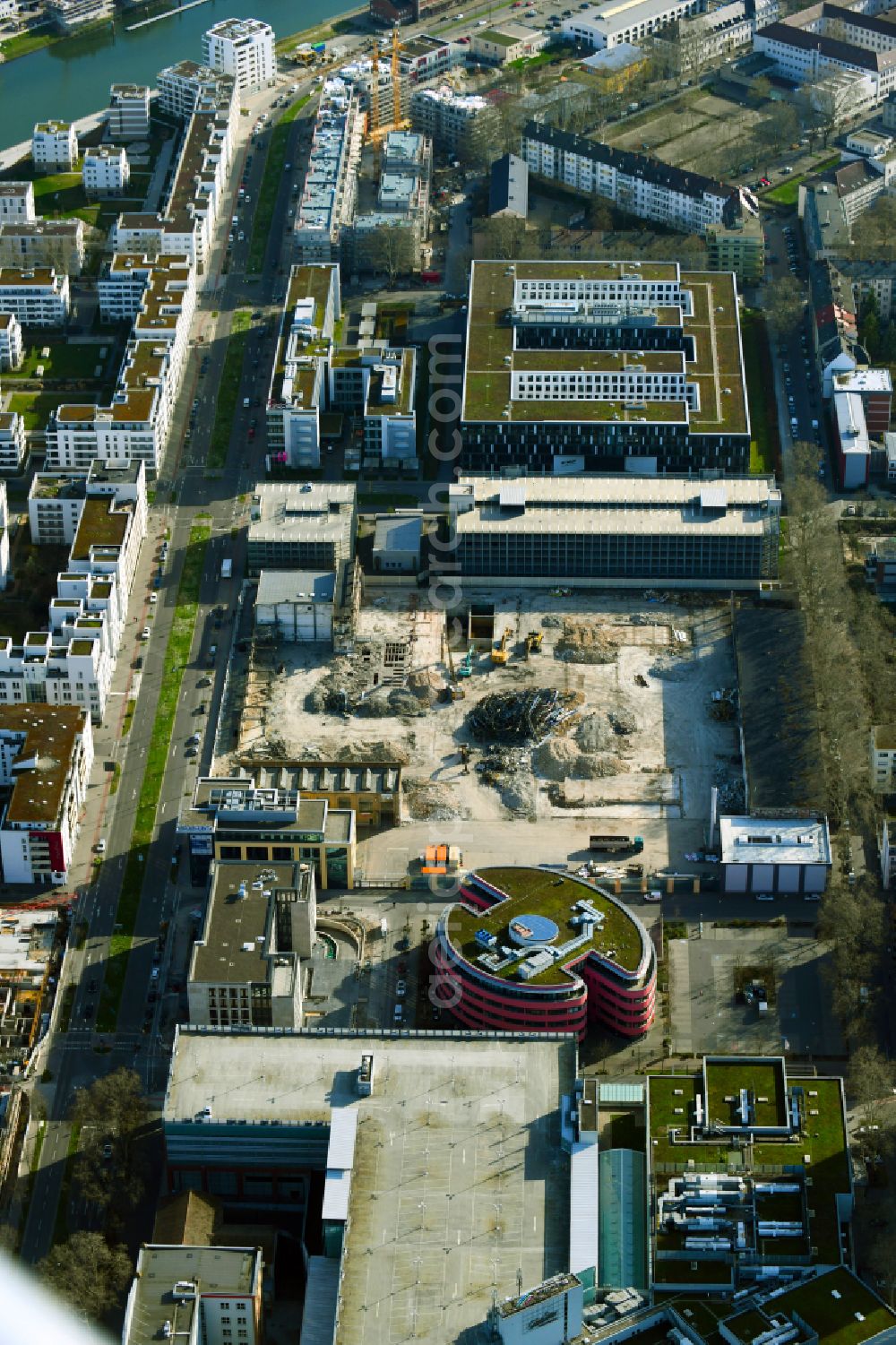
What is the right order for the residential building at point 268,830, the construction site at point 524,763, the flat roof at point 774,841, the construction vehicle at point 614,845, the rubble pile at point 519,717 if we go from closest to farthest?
the residential building at point 268,830 < the flat roof at point 774,841 < the construction vehicle at point 614,845 < the construction site at point 524,763 < the rubble pile at point 519,717

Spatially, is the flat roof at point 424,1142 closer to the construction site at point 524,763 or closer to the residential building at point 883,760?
the construction site at point 524,763

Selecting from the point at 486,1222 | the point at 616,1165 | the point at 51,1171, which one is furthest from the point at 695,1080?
the point at 51,1171

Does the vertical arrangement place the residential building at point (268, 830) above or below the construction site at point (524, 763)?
above

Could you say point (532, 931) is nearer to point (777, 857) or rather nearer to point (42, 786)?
A: point (777, 857)

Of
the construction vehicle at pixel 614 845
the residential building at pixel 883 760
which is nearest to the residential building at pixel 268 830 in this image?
the construction vehicle at pixel 614 845

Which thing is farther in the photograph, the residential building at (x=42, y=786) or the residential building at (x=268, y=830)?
the residential building at (x=42, y=786)

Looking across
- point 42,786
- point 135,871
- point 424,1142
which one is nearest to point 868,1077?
point 424,1142

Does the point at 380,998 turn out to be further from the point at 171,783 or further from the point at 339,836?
the point at 171,783

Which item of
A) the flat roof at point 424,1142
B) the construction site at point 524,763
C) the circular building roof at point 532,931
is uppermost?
the flat roof at point 424,1142
